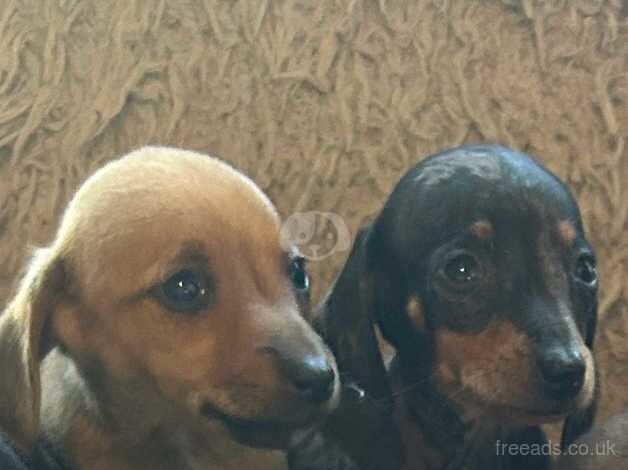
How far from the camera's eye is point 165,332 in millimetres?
1298

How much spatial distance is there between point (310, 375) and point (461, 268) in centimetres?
26

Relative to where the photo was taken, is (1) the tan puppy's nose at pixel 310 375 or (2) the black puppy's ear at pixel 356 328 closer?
(1) the tan puppy's nose at pixel 310 375

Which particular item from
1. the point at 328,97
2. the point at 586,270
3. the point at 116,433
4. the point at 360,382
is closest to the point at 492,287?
the point at 586,270

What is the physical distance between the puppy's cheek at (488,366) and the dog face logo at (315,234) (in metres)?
0.24

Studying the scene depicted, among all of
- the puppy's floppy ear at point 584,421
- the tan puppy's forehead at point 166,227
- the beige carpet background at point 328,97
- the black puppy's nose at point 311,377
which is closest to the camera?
the black puppy's nose at point 311,377

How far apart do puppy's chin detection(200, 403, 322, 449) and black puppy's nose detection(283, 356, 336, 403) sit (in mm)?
32

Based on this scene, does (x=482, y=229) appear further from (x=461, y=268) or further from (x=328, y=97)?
(x=328, y=97)

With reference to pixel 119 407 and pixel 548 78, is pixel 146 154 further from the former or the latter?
pixel 548 78

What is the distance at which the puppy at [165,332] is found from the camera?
4.10 feet

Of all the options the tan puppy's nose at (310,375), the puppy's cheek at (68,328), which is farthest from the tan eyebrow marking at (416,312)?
the puppy's cheek at (68,328)

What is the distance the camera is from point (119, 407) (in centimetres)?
137

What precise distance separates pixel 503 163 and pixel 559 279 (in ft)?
0.58

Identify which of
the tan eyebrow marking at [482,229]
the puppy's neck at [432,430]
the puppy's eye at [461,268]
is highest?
the tan eyebrow marking at [482,229]

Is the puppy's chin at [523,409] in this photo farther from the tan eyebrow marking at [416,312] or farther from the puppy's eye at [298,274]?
the puppy's eye at [298,274]
